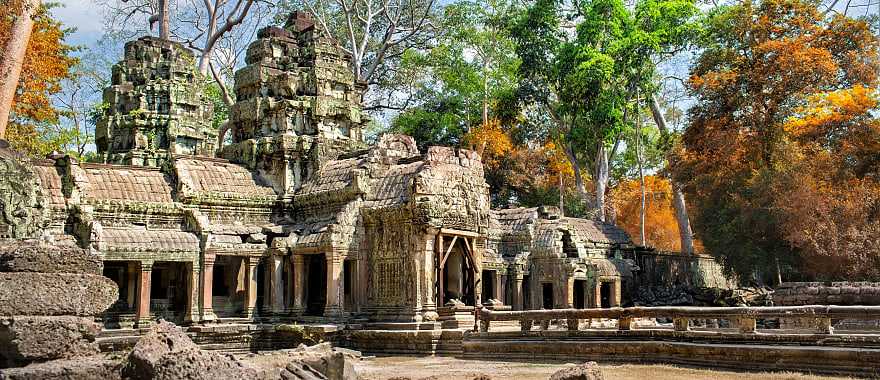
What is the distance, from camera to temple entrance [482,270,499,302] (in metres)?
29.3

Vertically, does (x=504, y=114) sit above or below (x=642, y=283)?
above

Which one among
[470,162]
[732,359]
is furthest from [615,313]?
[470,162]

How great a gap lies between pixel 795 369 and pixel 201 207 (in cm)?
1656

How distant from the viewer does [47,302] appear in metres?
8.73

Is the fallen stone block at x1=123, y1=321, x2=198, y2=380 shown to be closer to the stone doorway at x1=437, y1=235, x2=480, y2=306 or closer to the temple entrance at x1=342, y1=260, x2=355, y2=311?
the stone doorway at x1=437, y1=235, x2=480, y2=306

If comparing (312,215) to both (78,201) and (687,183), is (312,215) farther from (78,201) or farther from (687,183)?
(687,183)

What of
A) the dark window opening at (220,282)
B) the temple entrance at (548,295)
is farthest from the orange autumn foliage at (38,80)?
the temple entrance at (548,295)

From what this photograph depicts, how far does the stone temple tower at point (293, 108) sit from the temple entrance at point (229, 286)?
255cm

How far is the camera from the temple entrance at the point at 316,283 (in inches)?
984

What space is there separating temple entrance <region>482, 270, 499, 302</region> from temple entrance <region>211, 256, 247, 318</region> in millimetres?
8305

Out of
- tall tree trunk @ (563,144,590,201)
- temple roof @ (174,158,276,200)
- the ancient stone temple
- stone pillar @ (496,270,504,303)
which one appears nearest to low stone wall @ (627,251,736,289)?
tall tree trunk @ (563,144,590,201)

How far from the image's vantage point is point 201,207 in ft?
80.6

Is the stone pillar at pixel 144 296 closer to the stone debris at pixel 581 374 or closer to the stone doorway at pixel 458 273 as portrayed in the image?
the stone doorway at pixel 458 273

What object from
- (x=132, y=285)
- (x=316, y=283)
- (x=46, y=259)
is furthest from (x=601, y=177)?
(x=46, y=259)
